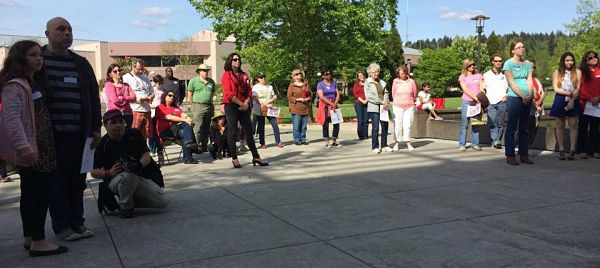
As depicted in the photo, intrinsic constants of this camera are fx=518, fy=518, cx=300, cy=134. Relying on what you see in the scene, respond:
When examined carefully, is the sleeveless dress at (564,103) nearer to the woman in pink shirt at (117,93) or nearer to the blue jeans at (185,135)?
the blue jeans at (185,135)

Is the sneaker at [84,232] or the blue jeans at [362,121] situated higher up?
the blue jeans at [362,121]

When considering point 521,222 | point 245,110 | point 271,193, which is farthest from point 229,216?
point 245,110

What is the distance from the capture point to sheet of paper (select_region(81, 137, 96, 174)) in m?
4.71

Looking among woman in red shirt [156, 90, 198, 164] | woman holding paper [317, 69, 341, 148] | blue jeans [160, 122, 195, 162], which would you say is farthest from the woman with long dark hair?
woman holding paper [317, 69, 341, 148]

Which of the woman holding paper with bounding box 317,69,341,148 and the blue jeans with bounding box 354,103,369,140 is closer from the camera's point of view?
the woman holding paper with bounding box 317,69,341,148

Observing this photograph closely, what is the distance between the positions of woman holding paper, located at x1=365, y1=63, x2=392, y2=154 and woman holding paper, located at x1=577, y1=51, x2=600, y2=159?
3.44 meters

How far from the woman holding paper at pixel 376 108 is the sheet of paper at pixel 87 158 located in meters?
6.59

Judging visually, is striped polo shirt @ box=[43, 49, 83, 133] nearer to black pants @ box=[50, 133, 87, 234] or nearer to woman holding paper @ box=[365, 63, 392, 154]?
black pants @ box=[50, 133, 87, 234]

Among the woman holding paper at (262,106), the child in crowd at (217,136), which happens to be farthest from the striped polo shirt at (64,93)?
the woman holding paper at (262,106)

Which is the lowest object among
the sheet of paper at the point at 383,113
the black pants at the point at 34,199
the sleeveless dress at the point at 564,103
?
the black pants at the point at 34,199

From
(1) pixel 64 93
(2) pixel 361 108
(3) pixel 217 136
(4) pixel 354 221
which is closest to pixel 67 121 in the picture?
(1) pixel 64 93

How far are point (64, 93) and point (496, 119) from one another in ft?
26.5

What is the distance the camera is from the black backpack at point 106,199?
5.41 m

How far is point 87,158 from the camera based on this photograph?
4738 millimetres
